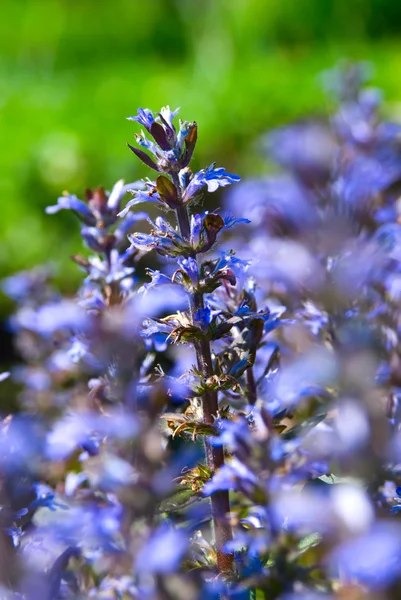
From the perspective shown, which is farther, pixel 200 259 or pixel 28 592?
pixel 200 259

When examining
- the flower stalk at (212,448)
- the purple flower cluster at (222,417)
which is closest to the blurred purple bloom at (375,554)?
the purple flower cluster at (222,417)

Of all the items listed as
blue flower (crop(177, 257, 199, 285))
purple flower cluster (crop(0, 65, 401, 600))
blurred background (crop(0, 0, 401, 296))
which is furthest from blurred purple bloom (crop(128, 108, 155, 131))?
blurred background (crop(0, 0, 401, 296))

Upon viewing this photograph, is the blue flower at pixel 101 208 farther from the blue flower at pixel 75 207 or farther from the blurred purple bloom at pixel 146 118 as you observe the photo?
the blurred purple bloom at pixel 146 118

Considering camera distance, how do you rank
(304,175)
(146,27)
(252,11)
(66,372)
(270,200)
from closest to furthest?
(304,175), (270,200), (66,372), (252,11), (146,27)

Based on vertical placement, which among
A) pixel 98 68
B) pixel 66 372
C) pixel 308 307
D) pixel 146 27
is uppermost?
pixel 146 27

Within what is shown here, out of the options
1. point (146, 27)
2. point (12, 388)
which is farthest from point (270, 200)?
point (146, 27)

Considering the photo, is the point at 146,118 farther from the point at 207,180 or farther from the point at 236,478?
the point at 236,478

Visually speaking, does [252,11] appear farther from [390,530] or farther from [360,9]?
[390,530]

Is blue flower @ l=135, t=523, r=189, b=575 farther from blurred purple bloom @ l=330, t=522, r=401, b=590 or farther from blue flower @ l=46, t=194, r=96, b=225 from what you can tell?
blue flower @ l=46, t=194, r=96, b=225

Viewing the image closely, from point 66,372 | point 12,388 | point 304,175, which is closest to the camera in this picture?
point 304,175
